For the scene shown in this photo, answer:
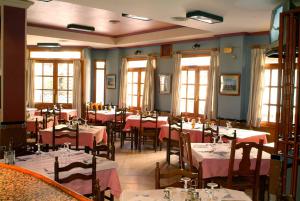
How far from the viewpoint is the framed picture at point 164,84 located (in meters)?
10.9

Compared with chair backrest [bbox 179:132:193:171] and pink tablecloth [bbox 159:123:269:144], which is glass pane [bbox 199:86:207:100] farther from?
chair backrest [bbox 179:132:193:171]

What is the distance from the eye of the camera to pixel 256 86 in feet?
27.5

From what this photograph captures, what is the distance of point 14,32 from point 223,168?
449 cm

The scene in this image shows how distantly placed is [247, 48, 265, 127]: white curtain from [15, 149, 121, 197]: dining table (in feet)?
17.0

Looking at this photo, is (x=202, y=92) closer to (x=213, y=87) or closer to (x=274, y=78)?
(x=213, y=87)

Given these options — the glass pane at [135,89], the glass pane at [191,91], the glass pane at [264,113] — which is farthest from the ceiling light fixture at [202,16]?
the glass pane at [135,89]

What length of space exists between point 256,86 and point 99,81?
6682 mm

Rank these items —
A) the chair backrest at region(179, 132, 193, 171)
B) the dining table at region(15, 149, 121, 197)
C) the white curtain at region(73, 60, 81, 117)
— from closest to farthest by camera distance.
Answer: the dining table at region(15, 149, 121, 197)
the chair backrest at region(179, 132, 193, 171)
the white curtain at region(73, 60, 81, 117)

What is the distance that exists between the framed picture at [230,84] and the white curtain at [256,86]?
416mm

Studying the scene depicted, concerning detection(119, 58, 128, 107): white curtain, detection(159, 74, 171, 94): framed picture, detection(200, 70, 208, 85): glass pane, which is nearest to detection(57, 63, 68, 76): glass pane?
detection(119, 58, 128, 107): white curtain

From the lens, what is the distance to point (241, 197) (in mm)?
3096

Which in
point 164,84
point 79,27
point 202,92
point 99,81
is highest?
point 79,27

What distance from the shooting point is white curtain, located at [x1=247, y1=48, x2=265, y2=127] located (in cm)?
831

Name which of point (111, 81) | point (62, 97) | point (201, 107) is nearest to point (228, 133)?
point (201, 107)
